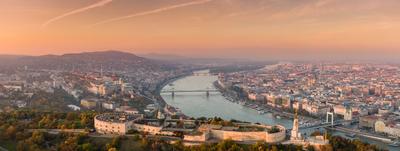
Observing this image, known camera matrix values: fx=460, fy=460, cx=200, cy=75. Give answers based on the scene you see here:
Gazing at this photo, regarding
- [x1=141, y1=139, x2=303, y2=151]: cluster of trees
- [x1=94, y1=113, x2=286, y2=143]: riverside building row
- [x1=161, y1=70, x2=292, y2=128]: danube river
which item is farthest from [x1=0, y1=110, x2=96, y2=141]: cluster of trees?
[x1=161, y1=70, x2=292, y2=128]: danube river

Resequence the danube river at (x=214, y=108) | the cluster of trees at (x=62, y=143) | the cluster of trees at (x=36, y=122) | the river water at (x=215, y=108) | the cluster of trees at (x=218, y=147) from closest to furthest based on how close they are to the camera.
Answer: the cluster of trees at (x=218, y=147)
the cluster of trees at (x=62, y=143)
the cluster of trees at (x=36, y=122)
the river water at (x=215, y=108)
the danube river at (x=214, y=108)

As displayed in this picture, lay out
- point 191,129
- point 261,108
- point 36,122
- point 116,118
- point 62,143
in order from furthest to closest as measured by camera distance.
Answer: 1. point 261,108
2. point 36,122
3. point 116,118
4. point 191,129
5. point 62,143

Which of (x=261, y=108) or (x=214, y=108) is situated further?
(x=261, y=108)

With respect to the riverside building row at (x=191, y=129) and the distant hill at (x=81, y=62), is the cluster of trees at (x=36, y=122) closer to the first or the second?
the riverside building row at (x=191, y=129)

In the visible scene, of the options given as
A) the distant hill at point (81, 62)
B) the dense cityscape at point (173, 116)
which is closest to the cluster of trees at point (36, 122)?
the dense cityscape at point (173, 116)

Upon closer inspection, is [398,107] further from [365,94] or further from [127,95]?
[127,95]

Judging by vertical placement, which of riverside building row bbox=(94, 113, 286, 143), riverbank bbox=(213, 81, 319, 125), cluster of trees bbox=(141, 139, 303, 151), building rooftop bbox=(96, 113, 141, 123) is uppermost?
building rooftop bbox=(96, 113, 141, 123)

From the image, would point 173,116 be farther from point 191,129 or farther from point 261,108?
point 261,108

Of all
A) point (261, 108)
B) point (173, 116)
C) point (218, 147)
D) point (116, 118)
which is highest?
point (116, 118)

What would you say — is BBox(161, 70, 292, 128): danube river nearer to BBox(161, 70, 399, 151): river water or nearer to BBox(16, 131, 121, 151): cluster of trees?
BBox(161, 70, 399, 151): river water

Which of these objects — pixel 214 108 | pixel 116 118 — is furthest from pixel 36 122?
pixel 214 108

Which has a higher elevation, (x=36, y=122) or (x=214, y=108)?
(x=36, y=122)
